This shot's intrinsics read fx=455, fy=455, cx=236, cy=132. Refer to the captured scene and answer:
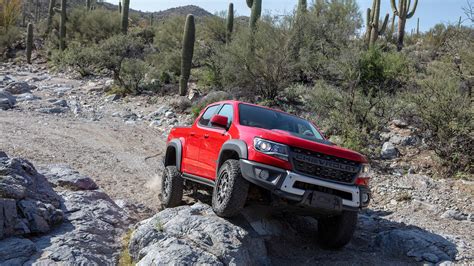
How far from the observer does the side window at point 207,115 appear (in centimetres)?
696

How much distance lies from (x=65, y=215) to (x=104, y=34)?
103 feet

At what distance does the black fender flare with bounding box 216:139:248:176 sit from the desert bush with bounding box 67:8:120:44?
31.3 m

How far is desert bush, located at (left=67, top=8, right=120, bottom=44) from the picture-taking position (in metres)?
35.3

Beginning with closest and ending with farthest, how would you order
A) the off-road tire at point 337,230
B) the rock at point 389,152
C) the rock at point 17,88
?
the off-road tire at point 337,230 → the rock at point 389,152 → the rock at point 17,88

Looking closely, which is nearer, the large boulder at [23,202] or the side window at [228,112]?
the large boulder at [23,202]

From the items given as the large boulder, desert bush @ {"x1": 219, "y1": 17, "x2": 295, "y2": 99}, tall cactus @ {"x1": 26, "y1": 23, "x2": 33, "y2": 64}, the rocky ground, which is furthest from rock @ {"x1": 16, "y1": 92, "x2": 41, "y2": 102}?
tall cactus @ {"x1": 26, "y1": 23, "x2": 33, "y2": 64}

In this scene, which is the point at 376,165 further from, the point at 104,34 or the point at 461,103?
the point at 104,34

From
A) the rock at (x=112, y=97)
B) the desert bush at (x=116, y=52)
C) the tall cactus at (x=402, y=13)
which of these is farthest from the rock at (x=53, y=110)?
the tall cactus at (x=402, y=13)

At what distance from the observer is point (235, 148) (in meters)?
5.44

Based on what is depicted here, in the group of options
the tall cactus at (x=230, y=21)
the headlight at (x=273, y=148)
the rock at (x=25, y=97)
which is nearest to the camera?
the headlight at (x=273, y=148)

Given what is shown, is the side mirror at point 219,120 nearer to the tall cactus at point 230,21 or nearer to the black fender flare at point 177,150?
the black fender flare at point 177,150

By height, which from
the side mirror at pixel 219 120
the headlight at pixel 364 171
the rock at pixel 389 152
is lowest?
the rock at pixel 389 152

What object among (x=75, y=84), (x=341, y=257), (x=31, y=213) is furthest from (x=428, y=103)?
(x=75, y=84)

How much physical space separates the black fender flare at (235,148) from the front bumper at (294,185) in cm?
10
